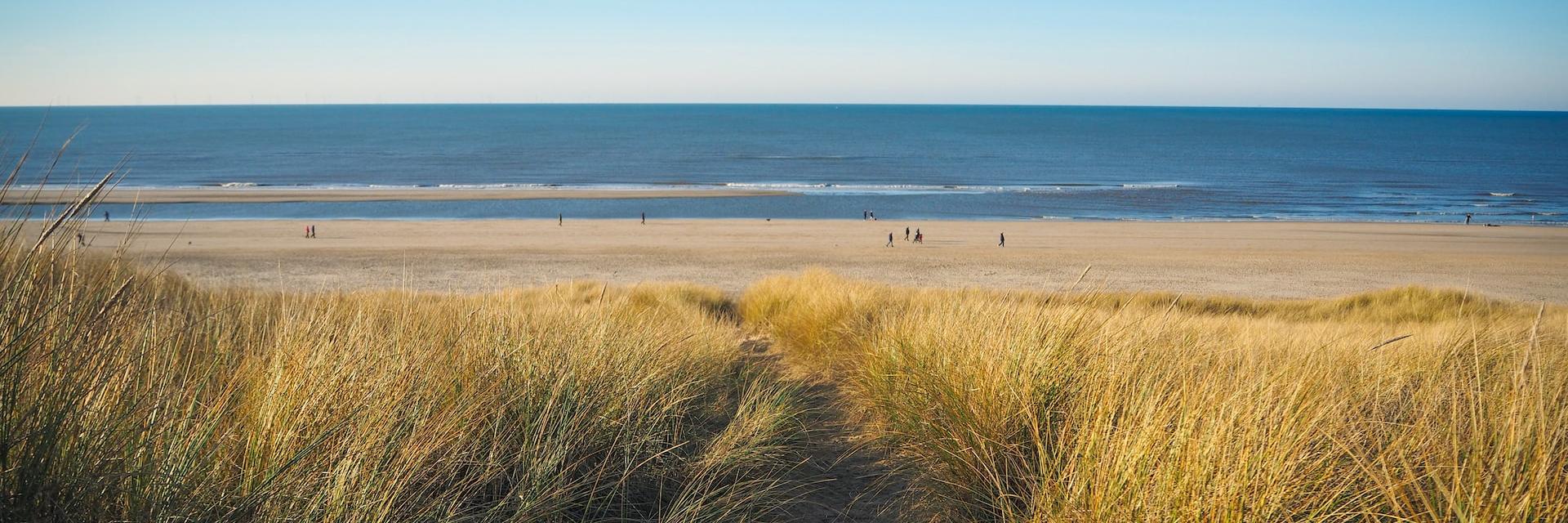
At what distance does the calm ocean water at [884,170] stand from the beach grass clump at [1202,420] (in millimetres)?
13834

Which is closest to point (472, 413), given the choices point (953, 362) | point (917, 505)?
point (917, 505)

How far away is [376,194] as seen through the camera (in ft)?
186

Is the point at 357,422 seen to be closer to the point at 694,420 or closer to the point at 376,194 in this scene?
the point at 694,420

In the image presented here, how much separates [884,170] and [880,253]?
47.9 m

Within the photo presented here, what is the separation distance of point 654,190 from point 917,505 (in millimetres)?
57638

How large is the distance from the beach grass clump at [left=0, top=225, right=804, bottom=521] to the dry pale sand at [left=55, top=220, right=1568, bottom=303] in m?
17.3

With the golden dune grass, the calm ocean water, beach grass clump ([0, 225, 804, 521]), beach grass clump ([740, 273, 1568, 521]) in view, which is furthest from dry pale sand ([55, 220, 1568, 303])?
beach grass clump ([0, 225, 804, 521])

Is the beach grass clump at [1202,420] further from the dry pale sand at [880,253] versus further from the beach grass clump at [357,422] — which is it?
the dry pale sand at [880,253]

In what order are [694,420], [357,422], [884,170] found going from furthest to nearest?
[884,170] → [694,420] → [357,422]

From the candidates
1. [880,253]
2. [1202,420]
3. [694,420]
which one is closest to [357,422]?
[694,420]

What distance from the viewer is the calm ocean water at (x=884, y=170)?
50.5m

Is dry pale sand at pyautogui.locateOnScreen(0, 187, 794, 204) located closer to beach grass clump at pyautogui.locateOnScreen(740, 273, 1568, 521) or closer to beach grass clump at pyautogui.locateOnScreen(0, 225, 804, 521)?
beach grass clump at pyautogui.locateOnScreen(0, 225, 804, 521)

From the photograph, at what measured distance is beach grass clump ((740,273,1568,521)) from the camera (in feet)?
9.33

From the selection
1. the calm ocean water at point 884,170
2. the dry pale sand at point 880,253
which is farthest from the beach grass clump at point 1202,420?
the dry pale sand at point 880,253
